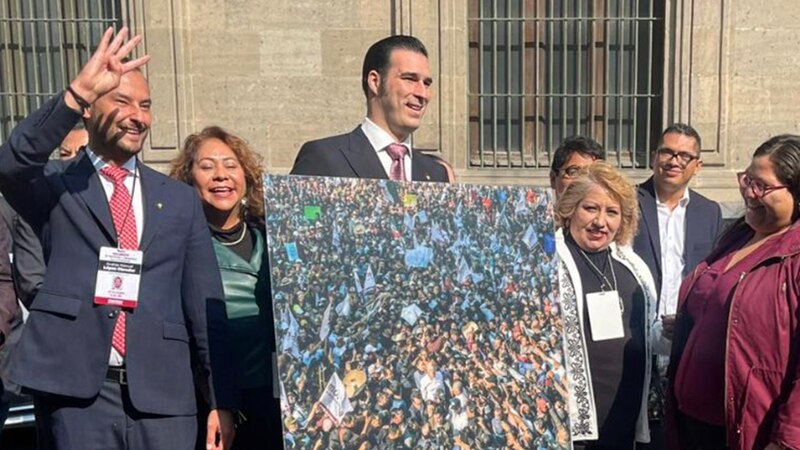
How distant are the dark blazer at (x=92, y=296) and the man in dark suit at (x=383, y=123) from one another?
53cm

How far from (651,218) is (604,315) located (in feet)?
4.64

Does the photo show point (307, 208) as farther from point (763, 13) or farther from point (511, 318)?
point (763, 13)

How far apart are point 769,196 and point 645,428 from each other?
108 cm

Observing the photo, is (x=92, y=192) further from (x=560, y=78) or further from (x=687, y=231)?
(x=560, y=78)

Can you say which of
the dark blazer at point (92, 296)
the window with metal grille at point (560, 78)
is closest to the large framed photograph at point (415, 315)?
the dark blazer at point (92, 296)

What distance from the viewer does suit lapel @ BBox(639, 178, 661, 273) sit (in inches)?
161

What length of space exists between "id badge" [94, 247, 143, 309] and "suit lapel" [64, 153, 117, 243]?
6cm

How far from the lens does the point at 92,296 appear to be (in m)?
2.37

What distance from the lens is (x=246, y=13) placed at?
6605 mm

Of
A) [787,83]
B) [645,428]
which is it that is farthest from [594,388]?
[787,83]

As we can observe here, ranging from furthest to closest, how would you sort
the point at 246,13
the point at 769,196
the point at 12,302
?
the point at 246,13
the point at 12,302
the point at 769,196

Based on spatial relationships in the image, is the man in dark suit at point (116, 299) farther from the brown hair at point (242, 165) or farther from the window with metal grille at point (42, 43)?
the window with metal grille at point (42, 43)

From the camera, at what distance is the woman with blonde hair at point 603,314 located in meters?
2.87

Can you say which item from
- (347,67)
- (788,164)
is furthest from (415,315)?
(347,67)
